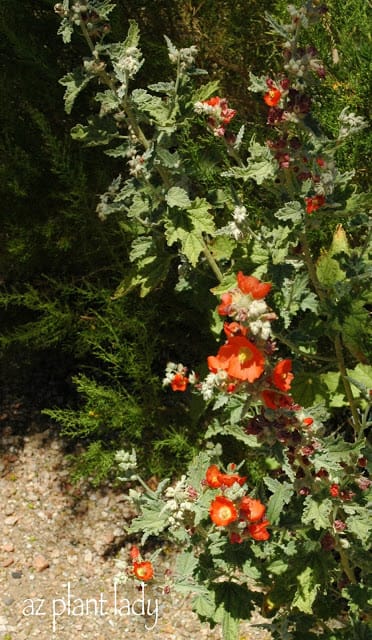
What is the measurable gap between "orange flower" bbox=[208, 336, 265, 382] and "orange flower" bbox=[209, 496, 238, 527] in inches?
15.9

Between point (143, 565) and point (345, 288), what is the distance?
1.02m

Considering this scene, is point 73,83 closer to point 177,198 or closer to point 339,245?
point 177,198

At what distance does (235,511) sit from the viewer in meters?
1.75

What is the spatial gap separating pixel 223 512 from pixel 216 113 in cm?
110

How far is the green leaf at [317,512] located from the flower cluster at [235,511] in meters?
0.11

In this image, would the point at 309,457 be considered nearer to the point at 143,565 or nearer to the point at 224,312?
the point at 224,312

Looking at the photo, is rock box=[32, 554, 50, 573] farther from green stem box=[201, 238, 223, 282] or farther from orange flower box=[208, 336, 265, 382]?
orange flower box=[208, 336, 265, 382]

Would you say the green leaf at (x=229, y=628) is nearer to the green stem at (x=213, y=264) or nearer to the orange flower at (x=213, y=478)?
the orange flower at (x=213, y=478)

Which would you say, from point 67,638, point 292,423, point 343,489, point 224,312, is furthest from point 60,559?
point 224,312

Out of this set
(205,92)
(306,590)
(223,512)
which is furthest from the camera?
(205,92)

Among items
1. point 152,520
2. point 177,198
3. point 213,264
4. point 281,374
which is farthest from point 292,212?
point 152,520

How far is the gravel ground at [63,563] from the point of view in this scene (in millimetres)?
2799

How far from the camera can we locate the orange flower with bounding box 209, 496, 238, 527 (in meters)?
1.72

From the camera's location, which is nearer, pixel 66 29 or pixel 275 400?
pixel 275 400
